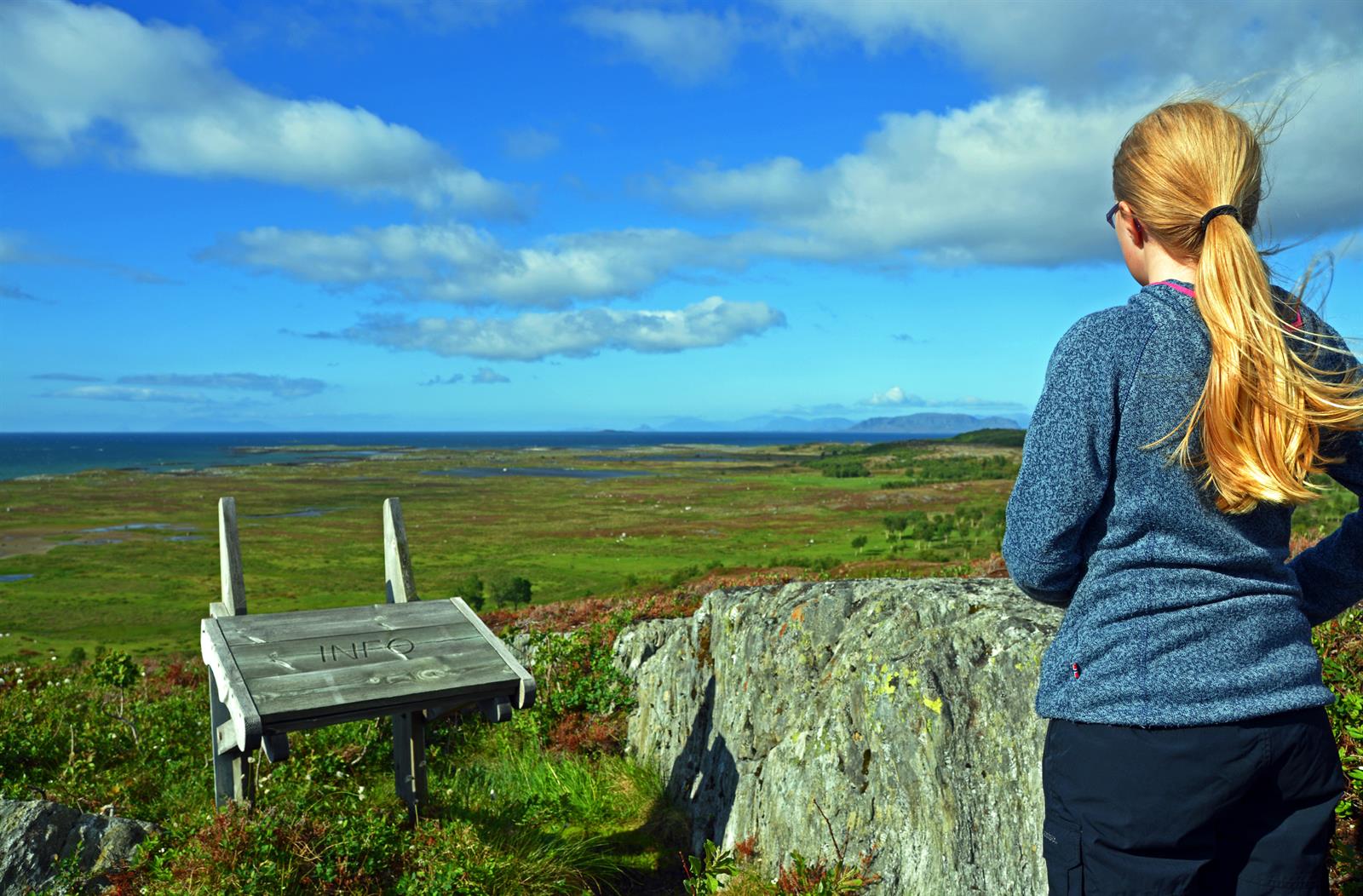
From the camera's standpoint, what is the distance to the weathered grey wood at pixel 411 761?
19.3ft

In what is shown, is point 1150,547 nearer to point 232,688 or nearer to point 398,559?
point 232,688

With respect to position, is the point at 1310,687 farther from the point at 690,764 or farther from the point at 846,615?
the point at 690,764

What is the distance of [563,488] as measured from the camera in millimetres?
87688

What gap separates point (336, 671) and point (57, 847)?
2.16 meters

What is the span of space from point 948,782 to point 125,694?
32.5 feet

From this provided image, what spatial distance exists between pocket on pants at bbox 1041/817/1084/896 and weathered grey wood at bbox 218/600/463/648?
3.81 metres

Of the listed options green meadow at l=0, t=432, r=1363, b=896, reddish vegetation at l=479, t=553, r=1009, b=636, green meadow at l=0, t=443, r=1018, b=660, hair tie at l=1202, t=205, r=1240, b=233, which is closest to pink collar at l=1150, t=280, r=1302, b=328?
hair tie at l=1202, t=205, r=1240, b=233

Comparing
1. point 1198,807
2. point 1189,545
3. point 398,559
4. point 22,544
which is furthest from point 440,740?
point 22,544

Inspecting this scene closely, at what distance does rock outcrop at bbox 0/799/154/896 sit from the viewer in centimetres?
510

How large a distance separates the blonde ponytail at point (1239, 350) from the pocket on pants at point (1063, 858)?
35.6 inches

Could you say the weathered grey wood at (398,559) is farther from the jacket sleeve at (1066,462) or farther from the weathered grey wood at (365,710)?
the jacket sleeve at (1066,462)

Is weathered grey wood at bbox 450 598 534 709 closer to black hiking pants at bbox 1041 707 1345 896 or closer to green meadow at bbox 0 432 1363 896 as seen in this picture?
green meadow at bbox 0 432 1363 896

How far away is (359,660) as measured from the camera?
5.04 m

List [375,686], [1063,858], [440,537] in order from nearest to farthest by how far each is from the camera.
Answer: [1063,858] → [375,686] → [440,537]
